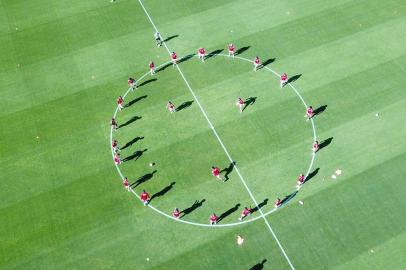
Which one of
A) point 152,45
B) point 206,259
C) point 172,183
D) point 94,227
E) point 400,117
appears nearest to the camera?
point 206,259

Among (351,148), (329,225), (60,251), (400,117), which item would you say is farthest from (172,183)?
(400,117)

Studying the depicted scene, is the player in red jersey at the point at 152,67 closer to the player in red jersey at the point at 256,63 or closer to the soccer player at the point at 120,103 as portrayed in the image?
the soccer player at the point at 120,103

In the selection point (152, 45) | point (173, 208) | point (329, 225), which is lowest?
point (329, 225)

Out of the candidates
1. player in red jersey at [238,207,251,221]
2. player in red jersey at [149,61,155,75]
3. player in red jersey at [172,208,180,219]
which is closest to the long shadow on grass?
player in red jersey at [238,207,251,221]

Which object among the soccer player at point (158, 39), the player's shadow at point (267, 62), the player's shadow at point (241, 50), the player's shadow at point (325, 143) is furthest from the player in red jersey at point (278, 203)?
the soccer player at point (158, 39)

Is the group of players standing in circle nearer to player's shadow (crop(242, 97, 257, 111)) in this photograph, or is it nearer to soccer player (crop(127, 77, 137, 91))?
soccer player (crop(127, 77, 137, 91))

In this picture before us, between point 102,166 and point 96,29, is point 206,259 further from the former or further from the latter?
point 96,29

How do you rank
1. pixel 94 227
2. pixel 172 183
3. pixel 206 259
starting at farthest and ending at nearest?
pixel 172 183 < pixel 94 227 < pixel 206 259

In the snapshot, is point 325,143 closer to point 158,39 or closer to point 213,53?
point 213,53
